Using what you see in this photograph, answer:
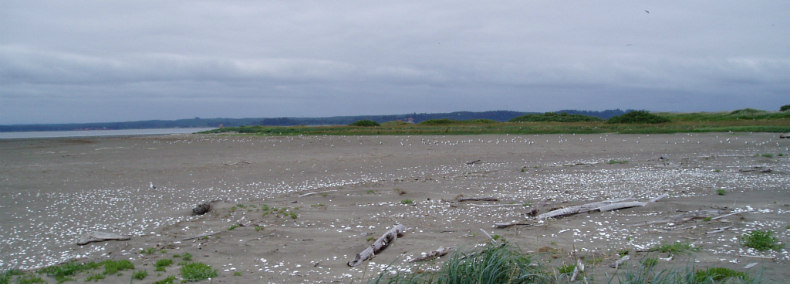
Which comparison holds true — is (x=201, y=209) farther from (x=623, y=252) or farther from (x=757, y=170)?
(x=757, y=170)

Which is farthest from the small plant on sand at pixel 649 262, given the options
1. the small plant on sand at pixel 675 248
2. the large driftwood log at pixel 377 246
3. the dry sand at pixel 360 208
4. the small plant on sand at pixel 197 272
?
the small plant on sand at pixel 197 272

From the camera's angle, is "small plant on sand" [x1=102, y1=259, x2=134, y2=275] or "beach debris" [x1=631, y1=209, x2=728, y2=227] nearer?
"small plant on sand" [x1=102, y1=259, x2=134, y2=275]

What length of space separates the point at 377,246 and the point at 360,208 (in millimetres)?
3545

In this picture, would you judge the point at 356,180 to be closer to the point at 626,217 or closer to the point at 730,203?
the point at 626,217

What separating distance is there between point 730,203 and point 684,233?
10.2 ft

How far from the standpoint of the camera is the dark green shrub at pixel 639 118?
45688 mm

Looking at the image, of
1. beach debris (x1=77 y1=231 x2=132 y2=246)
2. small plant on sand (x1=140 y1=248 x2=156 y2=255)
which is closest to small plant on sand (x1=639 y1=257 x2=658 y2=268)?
small plant on sand (x1=140 y1=248 x2=156 y2=255)

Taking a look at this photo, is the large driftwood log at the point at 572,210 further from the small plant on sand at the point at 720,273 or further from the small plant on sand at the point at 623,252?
the small plant on sand at the point at 720,273

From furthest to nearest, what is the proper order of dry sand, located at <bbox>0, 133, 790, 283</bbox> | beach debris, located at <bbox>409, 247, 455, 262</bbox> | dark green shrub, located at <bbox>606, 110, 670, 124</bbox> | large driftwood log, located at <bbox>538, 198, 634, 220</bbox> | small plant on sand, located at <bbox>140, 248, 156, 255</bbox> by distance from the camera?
dark green shrub, located at <bbox>606, 110, 670, 124</bbox> < large driftwood log, located at <bbox>538, 198, 634, 220</bbox> < small plant on sand, located at <bbox>140, 248, 156, 255</bbox> < dry sand, located at <bbox>0, 133, 790, 283</bbox> < beach debris, located at <bbox>409, 247, 455, 262</bbox>

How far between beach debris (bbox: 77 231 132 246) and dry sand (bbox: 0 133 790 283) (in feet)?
0.57

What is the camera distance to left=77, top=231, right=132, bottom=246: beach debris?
8117mm

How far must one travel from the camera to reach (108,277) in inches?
248

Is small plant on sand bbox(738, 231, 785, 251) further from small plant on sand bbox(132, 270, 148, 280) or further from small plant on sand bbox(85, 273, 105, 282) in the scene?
small plant on sand bbox(85, 273, 105, 282)

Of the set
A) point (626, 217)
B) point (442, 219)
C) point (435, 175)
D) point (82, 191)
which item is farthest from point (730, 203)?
point (82, 191)
